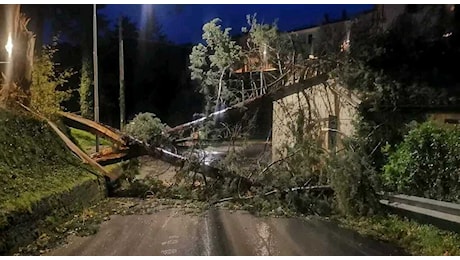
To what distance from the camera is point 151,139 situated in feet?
6.38

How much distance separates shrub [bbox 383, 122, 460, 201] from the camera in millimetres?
1840

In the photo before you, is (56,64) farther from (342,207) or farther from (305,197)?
(342,207)

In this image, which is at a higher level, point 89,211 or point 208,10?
point 208,10

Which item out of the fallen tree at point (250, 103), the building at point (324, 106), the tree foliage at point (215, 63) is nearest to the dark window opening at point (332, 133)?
the building at point (324, 106)

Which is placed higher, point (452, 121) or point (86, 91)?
point (86, 91)

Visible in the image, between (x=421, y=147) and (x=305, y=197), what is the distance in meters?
0.52

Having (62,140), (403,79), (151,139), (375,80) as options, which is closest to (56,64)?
(62,140)

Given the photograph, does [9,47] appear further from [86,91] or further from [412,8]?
[412,8]

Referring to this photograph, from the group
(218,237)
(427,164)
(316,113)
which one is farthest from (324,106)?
(218,237)

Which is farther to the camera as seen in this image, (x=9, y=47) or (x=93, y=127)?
(x=93, y=127)

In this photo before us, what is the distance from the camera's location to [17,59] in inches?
71.7

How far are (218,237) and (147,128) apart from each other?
0.55 m

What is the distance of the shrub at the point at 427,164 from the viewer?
1.84 metres

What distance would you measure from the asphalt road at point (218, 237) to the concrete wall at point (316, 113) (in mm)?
315
